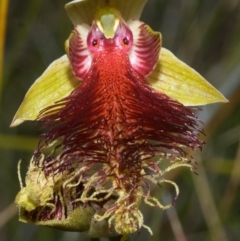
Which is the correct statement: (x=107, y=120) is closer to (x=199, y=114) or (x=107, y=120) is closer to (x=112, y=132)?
(x=112, y=132)

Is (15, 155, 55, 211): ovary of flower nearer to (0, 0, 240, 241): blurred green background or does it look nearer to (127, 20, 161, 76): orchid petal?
(127, 20, 161, 76): orchid petal

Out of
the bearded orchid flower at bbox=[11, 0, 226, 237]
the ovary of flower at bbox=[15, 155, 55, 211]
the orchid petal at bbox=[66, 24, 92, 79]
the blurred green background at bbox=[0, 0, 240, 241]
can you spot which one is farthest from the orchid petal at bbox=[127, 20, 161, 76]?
the blurred green background at bbox=[0, 0, 240, 241]

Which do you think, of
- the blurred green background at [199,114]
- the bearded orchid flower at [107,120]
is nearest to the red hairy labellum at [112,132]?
the bearded orchid flower at [107,120]

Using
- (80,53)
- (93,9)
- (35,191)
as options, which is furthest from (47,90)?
(35,191)

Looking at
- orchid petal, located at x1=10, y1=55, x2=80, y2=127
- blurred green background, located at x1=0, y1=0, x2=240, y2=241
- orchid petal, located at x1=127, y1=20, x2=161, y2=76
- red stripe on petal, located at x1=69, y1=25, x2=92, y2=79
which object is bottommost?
blurred green background, located at x1=0, y1=0, x2=240, y2=241

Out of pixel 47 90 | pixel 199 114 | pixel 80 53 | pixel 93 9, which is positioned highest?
pixel 93 9

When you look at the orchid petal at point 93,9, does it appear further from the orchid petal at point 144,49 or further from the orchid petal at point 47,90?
the orchid petal at point 47,90

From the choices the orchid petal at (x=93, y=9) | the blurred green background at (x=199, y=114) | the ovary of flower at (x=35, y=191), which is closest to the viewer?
the ovary of flower at (x=35, y=191)
